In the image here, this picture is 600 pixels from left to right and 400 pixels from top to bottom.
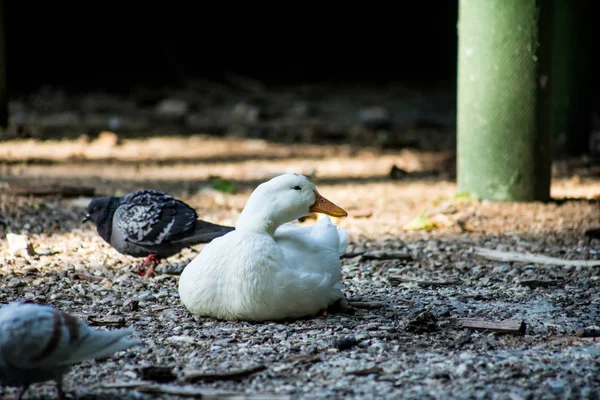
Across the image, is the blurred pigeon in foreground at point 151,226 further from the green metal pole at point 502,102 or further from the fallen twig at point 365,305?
the green metal pole at point 502,102

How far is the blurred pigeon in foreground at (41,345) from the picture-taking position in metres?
3.31

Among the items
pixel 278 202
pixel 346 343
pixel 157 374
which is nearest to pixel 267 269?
pixel 278 202

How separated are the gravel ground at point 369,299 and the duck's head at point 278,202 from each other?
1.67ft

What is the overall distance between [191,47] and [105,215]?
33.5 ft

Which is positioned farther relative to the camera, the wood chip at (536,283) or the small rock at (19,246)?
the small rock at (19,246)

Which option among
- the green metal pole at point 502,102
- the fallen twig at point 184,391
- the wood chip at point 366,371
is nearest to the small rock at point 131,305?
the fallen twig at point 184,391

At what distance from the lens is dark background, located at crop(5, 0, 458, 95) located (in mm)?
14789

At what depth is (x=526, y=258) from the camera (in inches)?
227

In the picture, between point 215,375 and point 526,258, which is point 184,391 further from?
point 526,258

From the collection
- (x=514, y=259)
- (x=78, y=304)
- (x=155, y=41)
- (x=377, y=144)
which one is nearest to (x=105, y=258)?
(x=78, y=304)

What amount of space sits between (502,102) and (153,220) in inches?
125

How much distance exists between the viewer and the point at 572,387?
3.51 meters

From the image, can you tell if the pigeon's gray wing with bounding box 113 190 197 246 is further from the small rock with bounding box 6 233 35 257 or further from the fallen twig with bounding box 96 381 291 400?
the fallen twig with bounding box 96 381 291 400

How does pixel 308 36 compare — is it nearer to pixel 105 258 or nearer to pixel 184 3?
pixel 184 3
